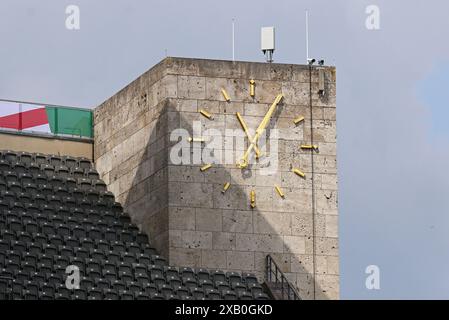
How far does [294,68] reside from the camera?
53531 mm

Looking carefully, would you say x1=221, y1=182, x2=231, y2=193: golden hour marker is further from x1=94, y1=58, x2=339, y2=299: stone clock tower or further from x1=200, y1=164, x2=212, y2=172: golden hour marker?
x1=200, y1=164, x2=212, y2=172: golden hour marker

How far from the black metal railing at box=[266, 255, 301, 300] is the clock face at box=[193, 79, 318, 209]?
1.63 metres

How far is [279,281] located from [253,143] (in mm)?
3851

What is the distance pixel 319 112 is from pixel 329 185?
6.76 ft

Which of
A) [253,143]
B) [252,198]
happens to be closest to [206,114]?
[253,143]

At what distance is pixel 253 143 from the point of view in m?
52.4

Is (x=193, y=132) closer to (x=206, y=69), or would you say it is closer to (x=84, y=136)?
(x=206, y=69)

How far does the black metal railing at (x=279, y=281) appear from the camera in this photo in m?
50.0

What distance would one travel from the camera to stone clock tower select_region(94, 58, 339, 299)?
51.5 m

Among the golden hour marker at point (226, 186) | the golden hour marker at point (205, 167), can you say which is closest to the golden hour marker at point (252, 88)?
the golden hour marker at point (205, 167)

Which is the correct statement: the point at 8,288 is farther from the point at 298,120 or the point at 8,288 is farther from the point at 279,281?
the point at 298,120

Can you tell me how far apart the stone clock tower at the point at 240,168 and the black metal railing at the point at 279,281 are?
0.20 m

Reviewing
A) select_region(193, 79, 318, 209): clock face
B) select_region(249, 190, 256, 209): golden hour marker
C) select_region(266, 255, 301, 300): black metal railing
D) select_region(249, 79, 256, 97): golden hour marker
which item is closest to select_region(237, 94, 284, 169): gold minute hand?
select_region(193, 79, 318, 209): clock face

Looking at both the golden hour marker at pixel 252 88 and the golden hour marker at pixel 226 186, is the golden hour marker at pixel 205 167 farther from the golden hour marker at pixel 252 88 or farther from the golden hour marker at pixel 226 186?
the golden hour marker at pixel 252 88
